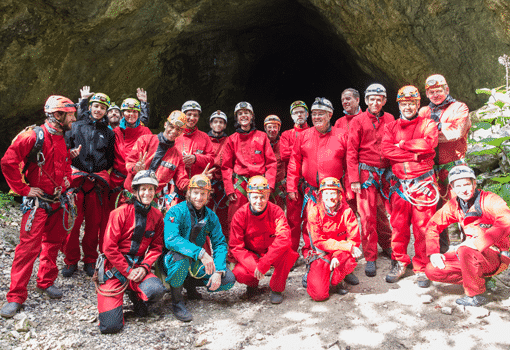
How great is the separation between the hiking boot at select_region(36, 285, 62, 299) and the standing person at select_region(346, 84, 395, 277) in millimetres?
3779

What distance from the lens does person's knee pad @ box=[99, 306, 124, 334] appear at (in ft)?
11.8

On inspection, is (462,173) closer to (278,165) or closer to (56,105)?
Result: (278,165)

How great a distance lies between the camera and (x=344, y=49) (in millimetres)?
9773

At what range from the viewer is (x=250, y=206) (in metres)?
4.45

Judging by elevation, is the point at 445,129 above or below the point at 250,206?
above

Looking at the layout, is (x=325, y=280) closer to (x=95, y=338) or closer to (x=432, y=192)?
(x=432, y=192)

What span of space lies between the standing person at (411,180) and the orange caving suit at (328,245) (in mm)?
641

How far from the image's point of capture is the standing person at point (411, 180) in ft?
14.0

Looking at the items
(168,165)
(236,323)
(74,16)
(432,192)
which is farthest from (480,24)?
(74,16)

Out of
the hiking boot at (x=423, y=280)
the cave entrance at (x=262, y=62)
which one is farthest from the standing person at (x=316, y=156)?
the cave entrance at (x=262, y=62)

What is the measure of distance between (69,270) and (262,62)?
942 cm

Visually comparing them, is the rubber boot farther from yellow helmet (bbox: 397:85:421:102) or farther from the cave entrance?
the cave entrance

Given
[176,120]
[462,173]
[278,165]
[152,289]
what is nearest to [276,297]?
[152,289]

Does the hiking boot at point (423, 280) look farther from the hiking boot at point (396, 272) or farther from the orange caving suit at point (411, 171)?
the hiking boot at point (396, 272)
